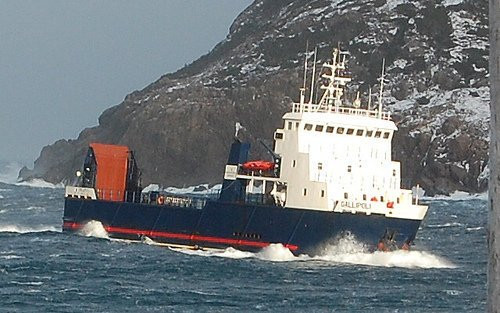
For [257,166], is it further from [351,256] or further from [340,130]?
[351,256]

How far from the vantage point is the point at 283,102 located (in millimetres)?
133375

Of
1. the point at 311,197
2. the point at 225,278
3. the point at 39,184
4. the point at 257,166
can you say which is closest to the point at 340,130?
the point at 311,197

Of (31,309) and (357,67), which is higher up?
(357,67)

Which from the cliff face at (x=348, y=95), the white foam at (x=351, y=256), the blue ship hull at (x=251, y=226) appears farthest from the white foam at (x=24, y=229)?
the cliff face at (x=348, y=95)

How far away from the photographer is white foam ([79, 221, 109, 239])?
44.1m

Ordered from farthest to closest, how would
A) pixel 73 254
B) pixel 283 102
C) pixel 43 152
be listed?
pixel 43 152 < pixel 283 102 < pixel 73 254

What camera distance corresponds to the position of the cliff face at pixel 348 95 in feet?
401

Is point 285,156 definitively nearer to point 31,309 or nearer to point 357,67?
point 31,309

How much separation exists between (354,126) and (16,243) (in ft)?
44.5

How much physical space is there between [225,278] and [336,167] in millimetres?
8668

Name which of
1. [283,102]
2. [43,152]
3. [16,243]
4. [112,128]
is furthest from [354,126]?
[43,152]

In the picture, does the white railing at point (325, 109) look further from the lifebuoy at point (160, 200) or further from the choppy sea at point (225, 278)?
the lifebuoy at point (160, 200)

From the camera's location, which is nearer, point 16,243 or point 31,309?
point 31,309

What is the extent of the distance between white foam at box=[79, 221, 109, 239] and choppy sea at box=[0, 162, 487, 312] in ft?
0.16
